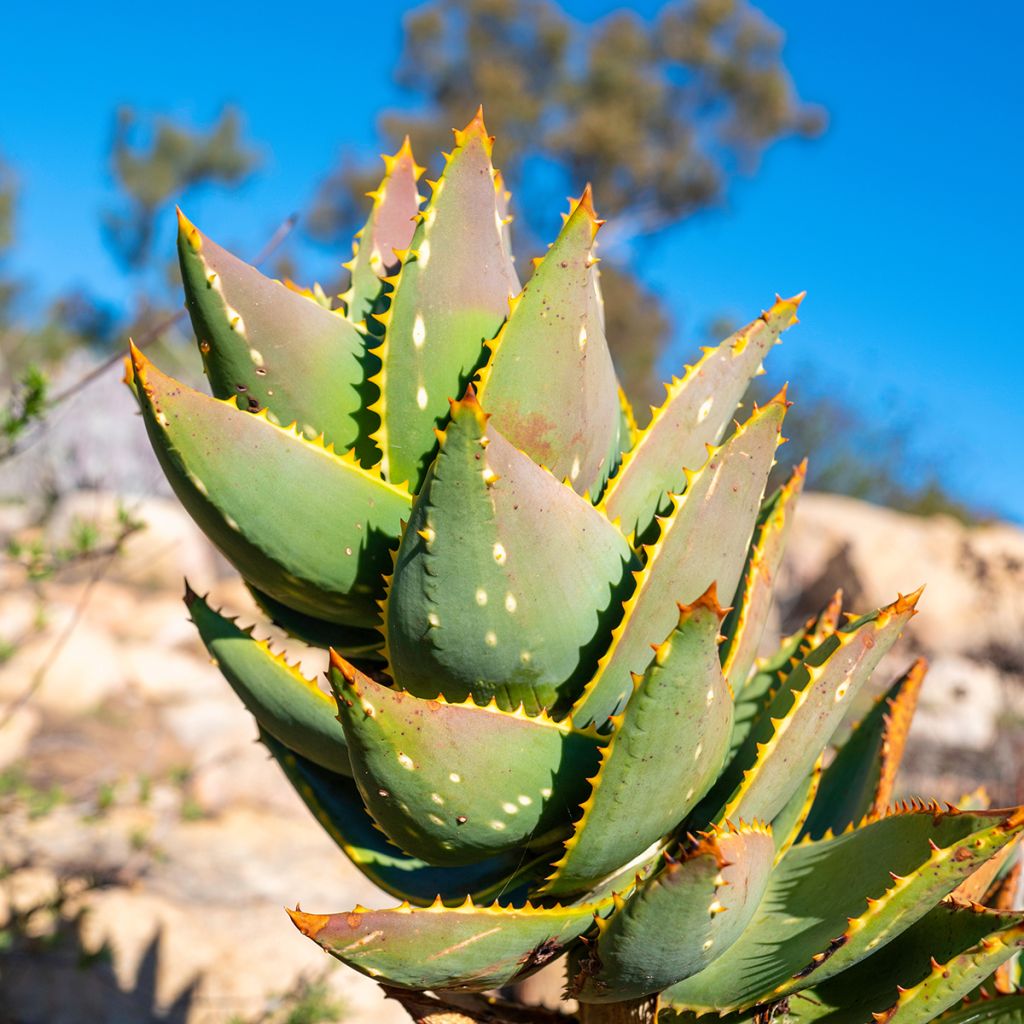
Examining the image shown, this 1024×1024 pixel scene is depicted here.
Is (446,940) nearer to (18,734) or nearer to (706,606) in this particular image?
(706,606)

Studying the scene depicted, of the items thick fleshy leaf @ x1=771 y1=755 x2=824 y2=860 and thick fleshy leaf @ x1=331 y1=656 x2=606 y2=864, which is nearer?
thick fleshy leaf @ x1=331 y1=656 x2=606 y2=864

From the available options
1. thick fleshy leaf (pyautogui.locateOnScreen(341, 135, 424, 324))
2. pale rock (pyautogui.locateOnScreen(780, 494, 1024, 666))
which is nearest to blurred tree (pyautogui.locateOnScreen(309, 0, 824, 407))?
pale rock (pyautogui.locateOnScreen(780, 494, 1024, 666))

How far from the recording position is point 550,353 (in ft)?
4.02

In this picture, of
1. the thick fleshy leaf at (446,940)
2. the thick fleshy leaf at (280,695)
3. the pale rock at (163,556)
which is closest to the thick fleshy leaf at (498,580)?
the thick fleshy leaf at (280,695)

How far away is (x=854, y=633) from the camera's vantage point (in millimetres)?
1159

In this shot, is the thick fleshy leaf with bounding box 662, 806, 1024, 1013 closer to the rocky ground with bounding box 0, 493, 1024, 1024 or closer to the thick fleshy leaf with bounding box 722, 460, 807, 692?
the thick fleshy leaf with bounding box 722, 460, 807, 692

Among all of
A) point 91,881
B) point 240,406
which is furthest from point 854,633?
point 91,881

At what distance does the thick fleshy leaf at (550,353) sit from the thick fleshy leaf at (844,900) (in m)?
0.58

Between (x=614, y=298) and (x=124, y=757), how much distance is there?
1716cm

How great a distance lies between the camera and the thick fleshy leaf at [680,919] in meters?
0.98

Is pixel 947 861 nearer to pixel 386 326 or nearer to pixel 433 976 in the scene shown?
pixel 433 976

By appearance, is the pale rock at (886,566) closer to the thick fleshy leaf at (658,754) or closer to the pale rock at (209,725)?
the pale rock at (209,725)

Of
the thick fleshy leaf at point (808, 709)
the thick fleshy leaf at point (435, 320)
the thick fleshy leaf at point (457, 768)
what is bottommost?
the thick fleshy leaf at point (457, 768)

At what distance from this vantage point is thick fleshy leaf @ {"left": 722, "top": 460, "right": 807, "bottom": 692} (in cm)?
128
